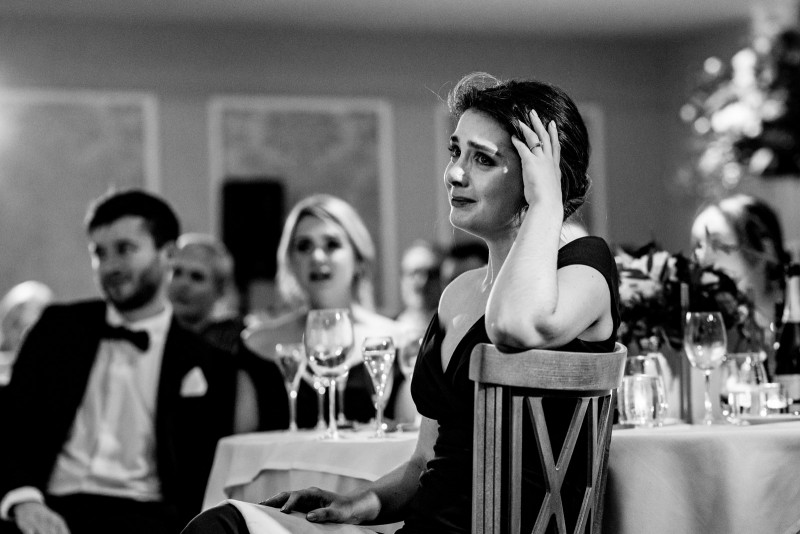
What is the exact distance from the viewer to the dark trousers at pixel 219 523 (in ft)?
5.93

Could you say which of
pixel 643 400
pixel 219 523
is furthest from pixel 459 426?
pixel 643 400

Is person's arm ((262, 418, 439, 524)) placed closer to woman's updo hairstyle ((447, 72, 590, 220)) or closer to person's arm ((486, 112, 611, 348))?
person's arm ((486, 112, 611, 348))

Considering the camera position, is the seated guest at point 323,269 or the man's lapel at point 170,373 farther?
the seated guest at point 323,269

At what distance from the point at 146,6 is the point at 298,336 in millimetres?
5559

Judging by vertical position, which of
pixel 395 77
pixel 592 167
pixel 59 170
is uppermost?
pixel 395 77

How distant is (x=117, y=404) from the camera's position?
350 cm

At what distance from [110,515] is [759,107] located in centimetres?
507

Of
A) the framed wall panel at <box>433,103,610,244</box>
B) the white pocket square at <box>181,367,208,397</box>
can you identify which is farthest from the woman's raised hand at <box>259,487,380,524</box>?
the framed wall panel at <box>433,103,610,244</box>

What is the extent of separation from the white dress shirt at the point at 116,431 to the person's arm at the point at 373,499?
145 centimetres

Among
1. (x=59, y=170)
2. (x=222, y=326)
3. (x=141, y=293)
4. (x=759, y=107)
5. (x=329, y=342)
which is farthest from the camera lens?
(x=59, y=170)

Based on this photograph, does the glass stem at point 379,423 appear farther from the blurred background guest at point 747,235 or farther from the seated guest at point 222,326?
the blurred background guest at point 747,235

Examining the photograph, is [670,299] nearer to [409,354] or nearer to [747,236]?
[409,354]

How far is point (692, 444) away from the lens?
2.08m

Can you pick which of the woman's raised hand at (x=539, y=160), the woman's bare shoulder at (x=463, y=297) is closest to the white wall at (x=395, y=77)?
the woman's bare shoulder at (x=463, y=297)
